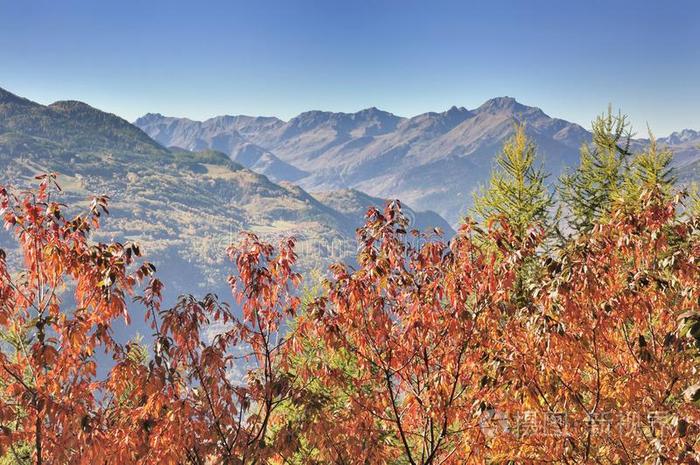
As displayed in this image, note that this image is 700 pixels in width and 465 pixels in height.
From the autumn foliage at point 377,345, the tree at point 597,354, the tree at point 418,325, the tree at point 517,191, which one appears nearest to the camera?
the autumn foliage at point 377,345

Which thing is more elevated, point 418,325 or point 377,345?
point 418,325

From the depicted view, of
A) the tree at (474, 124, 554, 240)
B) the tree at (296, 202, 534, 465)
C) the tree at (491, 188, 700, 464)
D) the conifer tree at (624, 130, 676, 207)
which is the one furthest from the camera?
the conifer tree at (624, 130, 676, 207)

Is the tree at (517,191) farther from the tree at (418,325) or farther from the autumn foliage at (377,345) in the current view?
the tree at (418,325)

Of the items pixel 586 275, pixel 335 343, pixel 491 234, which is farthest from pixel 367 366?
pixel 586 275

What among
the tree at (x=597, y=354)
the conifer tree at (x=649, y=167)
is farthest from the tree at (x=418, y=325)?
the conifer tree at (x=649, y=167)

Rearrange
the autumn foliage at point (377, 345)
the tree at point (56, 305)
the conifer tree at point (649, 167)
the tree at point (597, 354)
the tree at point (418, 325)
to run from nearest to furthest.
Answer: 1. the tree at point (56, 305)
2. the autumn foliage at point (377, 345)
3. the tree at point (597, 354)
4. the tree at point (418, 325)
5. the conifer tree at point (649, 167)

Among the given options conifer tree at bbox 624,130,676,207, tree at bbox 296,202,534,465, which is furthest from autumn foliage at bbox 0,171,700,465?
conifer tree at bbox 624,130,676,207

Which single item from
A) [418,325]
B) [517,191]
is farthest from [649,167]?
[418,325]

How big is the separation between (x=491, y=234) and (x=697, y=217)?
A: 10.8 ft

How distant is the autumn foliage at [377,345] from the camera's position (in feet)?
21.8

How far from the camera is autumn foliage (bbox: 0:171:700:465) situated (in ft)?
21.8

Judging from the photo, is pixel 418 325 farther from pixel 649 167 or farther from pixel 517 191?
pixel 649 167

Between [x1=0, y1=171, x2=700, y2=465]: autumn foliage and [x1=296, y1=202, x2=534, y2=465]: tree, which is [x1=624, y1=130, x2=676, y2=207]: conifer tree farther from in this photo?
[x1=296, y1=202, x2=534, y2=465]: tree

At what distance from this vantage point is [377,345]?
308 inches
